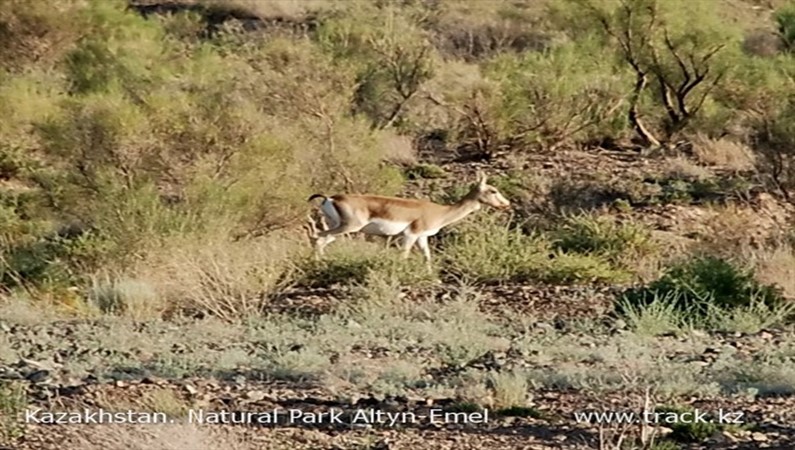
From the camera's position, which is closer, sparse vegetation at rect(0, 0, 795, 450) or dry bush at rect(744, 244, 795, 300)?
sparse vegetation at rect(0, 0, 795, 450)

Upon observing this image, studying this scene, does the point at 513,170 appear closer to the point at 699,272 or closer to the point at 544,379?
the point at 699,272

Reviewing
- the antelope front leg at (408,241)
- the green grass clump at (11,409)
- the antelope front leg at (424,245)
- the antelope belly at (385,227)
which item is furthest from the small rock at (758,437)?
the antelope belly at (385,227)

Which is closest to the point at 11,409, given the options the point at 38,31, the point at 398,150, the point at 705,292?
the point at 705,292

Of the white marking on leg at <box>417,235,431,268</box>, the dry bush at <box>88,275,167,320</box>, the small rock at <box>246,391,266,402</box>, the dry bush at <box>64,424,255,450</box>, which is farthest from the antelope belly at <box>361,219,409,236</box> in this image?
the dry bush at <box>64,424,255,450</box>

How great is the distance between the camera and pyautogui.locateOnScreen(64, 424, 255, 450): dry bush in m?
7.89

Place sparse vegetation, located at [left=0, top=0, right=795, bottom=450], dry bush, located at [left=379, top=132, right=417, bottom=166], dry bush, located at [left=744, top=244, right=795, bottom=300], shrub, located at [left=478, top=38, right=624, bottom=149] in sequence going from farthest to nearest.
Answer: shrub, located at [left=478, top=38, right=624, bottom=149] → dry bush, located at [left=379, top=132, right=417, bottom=166] → dry bush, located at [left=744, top=244, right=795, bottom=300] → sparse vegetation, located at [left=0, top=0, right=795, bottom=450]

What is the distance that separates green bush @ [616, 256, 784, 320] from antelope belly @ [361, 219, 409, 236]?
14.9 ft

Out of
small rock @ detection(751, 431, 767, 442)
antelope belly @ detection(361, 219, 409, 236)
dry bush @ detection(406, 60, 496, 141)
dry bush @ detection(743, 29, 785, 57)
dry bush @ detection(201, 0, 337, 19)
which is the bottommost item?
dry bush @ detection(201, 0, 337, 19)

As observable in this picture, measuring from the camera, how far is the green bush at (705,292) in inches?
589

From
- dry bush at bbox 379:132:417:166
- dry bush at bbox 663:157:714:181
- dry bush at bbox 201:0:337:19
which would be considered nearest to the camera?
dry bush at bbox 663:157:714:181

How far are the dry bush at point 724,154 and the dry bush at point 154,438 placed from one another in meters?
17.7

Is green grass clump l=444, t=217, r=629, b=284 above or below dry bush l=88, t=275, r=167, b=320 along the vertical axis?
below

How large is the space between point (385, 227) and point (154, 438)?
11656 millimetres

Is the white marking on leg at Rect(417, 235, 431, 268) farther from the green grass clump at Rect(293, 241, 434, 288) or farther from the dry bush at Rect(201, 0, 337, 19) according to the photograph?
the dry bush at Rect(201, 0, 337, 19)
